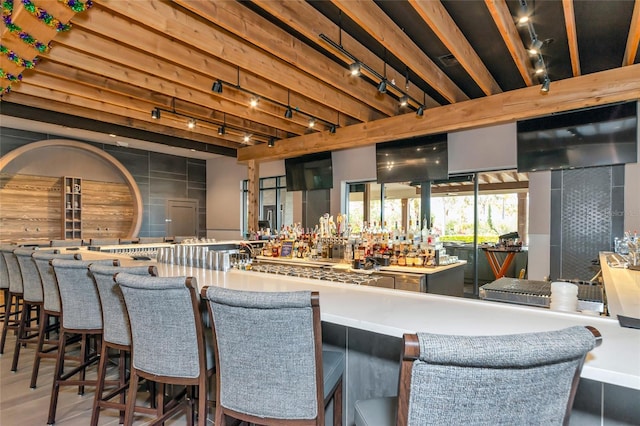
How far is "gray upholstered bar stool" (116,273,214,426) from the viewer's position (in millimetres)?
1472

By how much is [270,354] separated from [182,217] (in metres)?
9.61

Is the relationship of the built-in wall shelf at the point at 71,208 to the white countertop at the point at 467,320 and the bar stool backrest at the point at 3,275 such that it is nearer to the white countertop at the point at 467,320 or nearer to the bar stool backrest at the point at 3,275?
the bar stool backrest at the point at 3,275

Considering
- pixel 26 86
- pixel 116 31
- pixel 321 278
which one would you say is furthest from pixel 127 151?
pixel 321 278

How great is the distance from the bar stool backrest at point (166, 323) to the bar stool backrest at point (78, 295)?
79 cm

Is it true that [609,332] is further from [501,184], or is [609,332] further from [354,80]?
[501,184]

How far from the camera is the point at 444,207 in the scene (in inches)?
263

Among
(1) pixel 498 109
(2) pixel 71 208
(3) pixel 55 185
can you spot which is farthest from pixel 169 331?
(3) pixel 55 185

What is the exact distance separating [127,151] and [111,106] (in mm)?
3212

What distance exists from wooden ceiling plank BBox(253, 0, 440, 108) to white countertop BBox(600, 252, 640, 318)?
9.83 feet

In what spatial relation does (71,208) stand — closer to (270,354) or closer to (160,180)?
(160,180)

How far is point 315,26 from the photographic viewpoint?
333 centimetres

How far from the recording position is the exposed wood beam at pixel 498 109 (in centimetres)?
405

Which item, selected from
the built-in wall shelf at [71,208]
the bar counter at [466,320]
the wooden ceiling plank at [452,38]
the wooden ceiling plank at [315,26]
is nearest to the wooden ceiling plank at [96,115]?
the built-in wall shelf at [71,208]

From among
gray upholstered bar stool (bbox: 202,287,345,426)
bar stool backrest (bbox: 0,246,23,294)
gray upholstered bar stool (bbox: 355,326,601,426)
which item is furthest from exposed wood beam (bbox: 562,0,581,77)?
bar stool backrest (bbox: 0,246,23,294)
